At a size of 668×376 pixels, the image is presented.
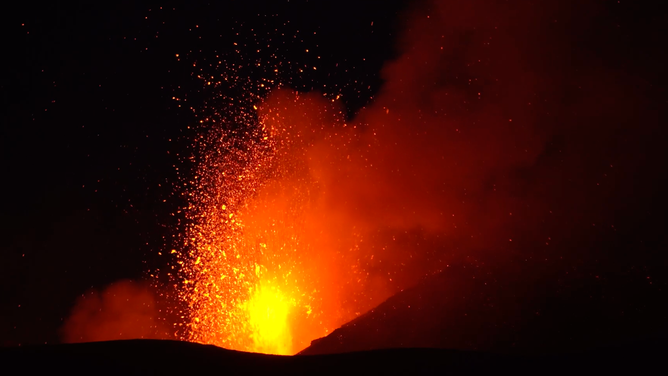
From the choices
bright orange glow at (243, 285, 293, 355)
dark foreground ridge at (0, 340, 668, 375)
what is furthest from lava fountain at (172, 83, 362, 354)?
dark foreground ridge at (0, 340, 668, 375)

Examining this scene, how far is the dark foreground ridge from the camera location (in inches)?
164

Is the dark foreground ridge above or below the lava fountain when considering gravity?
below

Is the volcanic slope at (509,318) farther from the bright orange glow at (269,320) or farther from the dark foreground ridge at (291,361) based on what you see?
the bright orange glow at (269,320)

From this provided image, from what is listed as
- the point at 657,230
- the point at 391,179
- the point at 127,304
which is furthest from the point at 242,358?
the point at 127,304

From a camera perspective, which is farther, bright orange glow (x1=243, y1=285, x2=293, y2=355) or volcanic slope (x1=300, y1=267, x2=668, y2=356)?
bright orange glow (x1=243, y1=285, x2=293, y2=355)

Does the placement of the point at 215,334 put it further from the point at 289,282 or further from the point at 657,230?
the point at 657,230

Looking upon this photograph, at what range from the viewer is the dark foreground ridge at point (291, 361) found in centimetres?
417

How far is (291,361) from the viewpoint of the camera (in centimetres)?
462

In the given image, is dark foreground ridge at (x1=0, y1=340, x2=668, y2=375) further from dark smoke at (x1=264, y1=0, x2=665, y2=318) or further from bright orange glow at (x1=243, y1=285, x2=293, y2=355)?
bright orange glow at (x1=243, y1=285, x2=293, y2=355)

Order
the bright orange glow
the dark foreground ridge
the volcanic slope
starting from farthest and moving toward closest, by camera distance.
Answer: the bright orange glow < the volcanic slope < the dark foreground ridge

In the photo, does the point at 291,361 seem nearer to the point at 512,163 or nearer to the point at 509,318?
the point at 509,318

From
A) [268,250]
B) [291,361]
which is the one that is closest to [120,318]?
[268,250]

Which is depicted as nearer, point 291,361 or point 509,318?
point 291,361

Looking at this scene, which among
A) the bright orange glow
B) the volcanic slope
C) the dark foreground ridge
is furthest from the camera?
the bright orange glow
